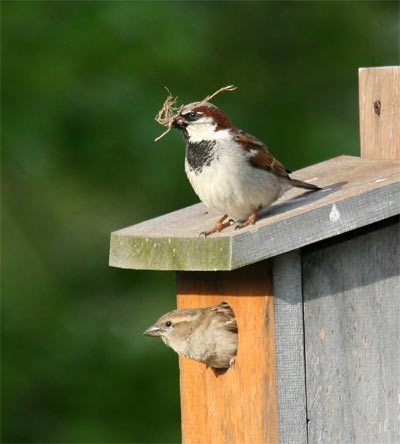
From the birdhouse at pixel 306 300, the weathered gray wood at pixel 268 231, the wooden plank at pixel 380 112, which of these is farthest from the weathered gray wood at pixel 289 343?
the wooden plank at pixel 380 112

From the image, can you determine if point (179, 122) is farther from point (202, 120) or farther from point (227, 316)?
point (227, 316)

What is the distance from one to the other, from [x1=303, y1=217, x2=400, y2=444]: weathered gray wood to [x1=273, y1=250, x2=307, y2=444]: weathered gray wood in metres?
0.04

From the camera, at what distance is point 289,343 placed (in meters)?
3.41

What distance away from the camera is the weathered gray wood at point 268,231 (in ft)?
10.5

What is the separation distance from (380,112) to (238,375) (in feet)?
4.08

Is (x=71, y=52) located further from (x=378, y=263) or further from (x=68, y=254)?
(x=378, y=263)

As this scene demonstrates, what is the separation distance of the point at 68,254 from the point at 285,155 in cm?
188

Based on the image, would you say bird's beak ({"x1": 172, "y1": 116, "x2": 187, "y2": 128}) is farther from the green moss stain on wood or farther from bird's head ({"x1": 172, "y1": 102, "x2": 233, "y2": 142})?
the green moss stain on wood

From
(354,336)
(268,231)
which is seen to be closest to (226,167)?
(268,231)

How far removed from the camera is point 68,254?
809 cm

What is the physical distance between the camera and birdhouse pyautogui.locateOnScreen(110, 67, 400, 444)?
332 cm

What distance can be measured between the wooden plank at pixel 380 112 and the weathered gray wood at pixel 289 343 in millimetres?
881

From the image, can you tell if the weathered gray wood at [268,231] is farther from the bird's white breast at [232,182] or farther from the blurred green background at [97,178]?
the blurred green background at [97,178]

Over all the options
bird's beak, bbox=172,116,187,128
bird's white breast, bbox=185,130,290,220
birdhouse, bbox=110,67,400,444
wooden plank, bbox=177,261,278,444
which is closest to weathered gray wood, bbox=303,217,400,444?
birdhouse, bbox=110,67,400,444
